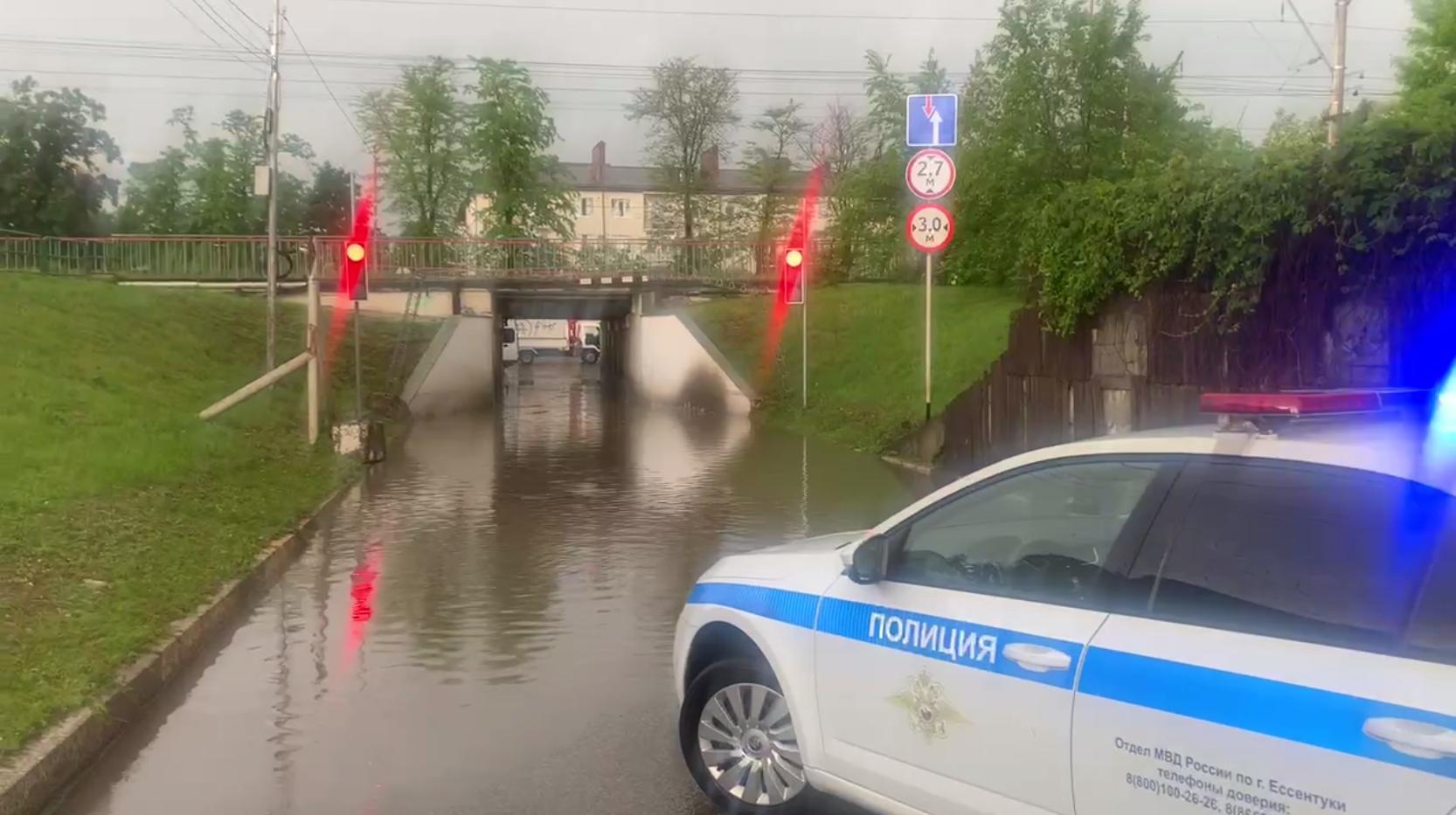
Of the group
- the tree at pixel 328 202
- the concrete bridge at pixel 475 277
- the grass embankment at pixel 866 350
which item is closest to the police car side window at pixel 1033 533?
the grass embankment at pixel 866 350

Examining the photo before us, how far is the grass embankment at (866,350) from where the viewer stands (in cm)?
2125

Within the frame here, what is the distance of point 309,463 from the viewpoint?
15.5 meters

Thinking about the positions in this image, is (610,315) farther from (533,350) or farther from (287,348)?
(533,350)

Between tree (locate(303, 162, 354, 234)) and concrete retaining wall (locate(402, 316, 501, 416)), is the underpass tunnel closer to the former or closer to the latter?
concrete retaining wall (locate(402, 316, 501, 416))

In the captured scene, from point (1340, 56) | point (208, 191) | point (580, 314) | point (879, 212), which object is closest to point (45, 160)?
point (208, 191)

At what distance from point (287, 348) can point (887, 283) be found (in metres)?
16.0

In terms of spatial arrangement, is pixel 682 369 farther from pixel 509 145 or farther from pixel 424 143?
pixel 424 143

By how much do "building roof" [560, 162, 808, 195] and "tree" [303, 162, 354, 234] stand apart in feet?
38.1

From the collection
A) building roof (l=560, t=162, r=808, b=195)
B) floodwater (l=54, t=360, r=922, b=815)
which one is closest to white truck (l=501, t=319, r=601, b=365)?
building roof (l=560, t=162, r=808, b=195)

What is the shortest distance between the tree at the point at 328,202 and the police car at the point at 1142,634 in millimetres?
58866

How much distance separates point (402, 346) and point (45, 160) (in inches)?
1103

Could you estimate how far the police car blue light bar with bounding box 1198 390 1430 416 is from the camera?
3.45 metres

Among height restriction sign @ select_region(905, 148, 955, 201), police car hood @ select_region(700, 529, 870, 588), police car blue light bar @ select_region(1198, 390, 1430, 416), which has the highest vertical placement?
height restriction sign @ select_region(905, 148, 955, 201)

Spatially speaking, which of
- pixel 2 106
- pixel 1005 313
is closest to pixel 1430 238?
pixel 1005 313
